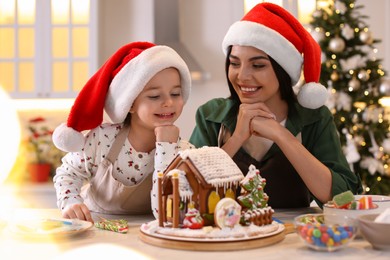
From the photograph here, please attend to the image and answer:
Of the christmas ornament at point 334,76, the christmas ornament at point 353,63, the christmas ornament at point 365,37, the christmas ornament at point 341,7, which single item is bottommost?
the christmas ornament at point 334,76

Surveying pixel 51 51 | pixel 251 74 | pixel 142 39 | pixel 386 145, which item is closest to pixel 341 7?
pixel 386 145

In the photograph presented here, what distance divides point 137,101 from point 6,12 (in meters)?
3.06

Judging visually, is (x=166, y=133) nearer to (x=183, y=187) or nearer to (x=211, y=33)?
(x=183, y=187)

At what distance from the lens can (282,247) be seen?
4.29 feet

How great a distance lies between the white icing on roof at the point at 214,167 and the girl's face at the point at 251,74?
0.56 m

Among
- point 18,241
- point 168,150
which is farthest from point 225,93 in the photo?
point 18,241

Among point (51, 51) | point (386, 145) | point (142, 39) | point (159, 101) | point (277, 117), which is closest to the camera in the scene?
point (159, 101)

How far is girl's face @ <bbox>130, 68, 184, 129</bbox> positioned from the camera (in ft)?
5.71

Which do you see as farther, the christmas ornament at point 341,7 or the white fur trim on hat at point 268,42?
the christmas ornament at point 341,7

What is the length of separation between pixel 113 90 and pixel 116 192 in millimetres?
307

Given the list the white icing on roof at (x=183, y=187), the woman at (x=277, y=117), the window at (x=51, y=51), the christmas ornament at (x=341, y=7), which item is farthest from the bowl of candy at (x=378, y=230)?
the window at (x=51, y=51)

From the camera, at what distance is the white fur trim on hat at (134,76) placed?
1.71 m

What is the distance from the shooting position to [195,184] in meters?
1.37

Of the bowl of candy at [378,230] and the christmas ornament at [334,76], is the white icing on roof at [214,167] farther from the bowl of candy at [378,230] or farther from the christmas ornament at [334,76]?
the christmas ornament at [334,76]
